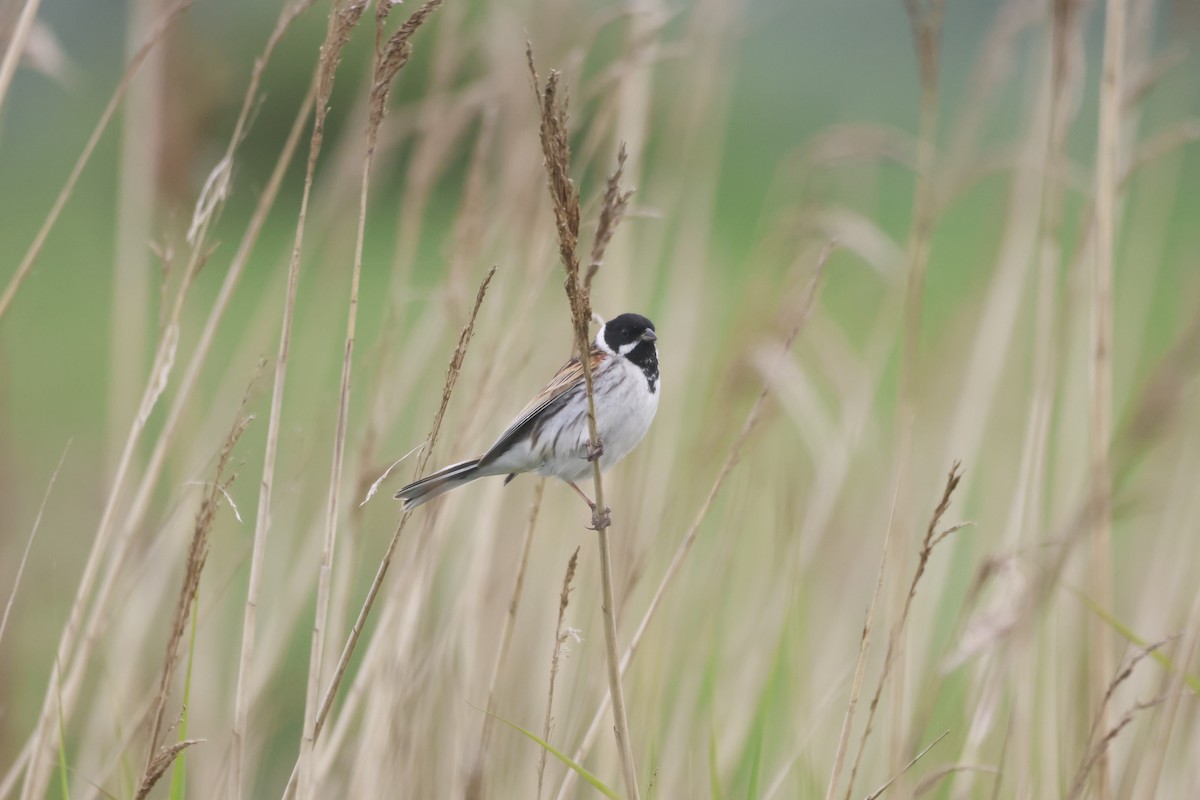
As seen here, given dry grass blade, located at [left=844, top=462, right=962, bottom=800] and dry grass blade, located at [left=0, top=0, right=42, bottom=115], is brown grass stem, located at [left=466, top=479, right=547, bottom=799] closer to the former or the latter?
dry grass blade, located at [left=844, top=462, right=962, bottom=800]

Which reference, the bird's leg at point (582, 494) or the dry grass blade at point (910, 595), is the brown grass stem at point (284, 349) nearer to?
the dry grass blade at point (910, 595)

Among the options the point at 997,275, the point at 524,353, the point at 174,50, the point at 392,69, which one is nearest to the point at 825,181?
the point at 997,275

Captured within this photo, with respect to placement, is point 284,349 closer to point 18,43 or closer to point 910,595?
point 18,43

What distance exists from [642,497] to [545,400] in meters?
0.31

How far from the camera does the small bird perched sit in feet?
7.77

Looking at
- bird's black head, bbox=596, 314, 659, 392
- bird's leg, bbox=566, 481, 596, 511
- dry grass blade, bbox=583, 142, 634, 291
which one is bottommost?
dry grass blade, bbox=583, 142, 634, 291

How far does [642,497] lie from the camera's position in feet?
7.78

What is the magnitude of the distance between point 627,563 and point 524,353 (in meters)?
0.43

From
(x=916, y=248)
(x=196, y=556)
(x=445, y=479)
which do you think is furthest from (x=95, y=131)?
(x=916, y=248)

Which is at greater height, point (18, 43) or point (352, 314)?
point (18, 43)

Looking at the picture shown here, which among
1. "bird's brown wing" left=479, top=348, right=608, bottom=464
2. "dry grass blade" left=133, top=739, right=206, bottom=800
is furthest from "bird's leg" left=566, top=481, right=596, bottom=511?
"dry grass blade" left=133, top=739, right=206, bottom=800

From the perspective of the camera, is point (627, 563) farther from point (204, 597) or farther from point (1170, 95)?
point (1170, 95)

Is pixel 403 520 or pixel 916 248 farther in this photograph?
pixel 916 248

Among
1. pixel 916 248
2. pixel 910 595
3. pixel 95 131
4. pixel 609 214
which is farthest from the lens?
pixel 916 248
